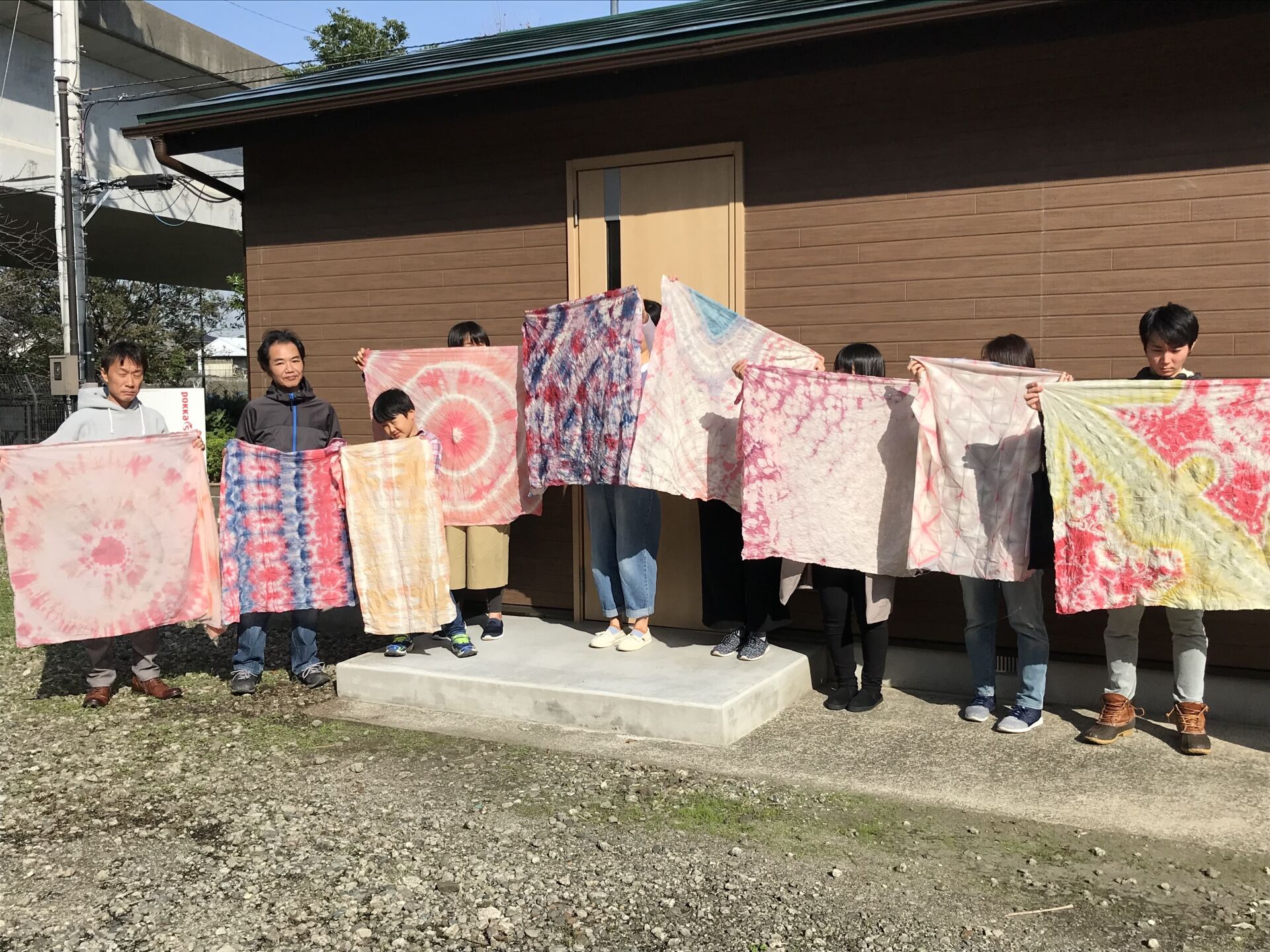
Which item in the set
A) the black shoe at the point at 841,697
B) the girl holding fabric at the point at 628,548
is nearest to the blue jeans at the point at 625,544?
the girl holding fabric at the point at 628,548

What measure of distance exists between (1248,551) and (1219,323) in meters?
1.14

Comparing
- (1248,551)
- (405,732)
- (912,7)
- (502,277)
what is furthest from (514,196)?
(1248,551)

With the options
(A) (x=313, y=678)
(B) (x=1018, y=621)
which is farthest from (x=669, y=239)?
(A) (x=313, y=678)

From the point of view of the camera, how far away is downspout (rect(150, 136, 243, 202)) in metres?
6.70

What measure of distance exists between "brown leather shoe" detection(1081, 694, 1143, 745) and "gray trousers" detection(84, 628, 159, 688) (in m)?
Result: 4.34

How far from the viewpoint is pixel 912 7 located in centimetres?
473

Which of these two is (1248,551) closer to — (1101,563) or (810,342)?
(1101,563)

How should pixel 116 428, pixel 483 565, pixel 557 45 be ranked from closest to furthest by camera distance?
pixel 116 428 → pixel 483 565 → pixel 557 45

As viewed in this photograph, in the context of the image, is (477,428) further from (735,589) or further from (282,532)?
(735,589)

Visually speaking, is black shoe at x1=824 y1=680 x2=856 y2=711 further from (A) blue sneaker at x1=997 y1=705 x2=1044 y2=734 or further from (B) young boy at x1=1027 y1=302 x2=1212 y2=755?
(B) young boy at x1=1027 y1=302 x2=1212 y2=755

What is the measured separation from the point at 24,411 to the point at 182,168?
17073mm

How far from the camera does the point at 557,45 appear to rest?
6.66m

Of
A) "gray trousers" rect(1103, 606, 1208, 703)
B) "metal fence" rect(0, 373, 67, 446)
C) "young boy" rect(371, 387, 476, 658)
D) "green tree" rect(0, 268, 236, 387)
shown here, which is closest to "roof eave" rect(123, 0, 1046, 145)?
"young boy" rect(371, 387, 476, 658)

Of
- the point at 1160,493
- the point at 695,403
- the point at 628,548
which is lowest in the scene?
the point at 628,548
